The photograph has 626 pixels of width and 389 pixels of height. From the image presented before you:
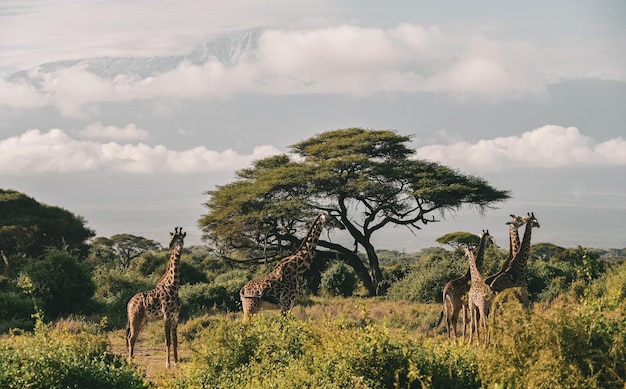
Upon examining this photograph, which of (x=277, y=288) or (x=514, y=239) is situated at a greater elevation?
(x=514, y=239)

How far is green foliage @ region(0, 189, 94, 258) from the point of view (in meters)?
39.0

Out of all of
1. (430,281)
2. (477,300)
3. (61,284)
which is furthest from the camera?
(430,281)

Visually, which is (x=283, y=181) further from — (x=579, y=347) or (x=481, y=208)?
(x=579, y=347)

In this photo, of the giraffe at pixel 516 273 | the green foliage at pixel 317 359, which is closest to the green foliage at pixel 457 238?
the giraffe at pixel 516 273

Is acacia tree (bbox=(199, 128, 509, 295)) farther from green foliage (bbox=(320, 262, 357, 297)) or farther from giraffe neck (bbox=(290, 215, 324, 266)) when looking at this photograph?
giraffe neck (bbox=(290, 215, 324, 266))

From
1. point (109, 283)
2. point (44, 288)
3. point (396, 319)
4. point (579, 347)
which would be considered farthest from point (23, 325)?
point (579, 347)

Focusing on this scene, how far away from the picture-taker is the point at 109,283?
84.1 ft

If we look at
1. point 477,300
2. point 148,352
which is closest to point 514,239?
point 477,300

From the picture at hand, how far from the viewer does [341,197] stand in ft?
110

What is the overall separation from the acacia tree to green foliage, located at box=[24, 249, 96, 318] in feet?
32.1

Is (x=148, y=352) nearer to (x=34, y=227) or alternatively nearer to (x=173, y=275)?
(x=173, y=275)

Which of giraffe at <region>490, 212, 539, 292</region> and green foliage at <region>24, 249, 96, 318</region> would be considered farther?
green foliage at <region>24, 249, 96, 318</region>

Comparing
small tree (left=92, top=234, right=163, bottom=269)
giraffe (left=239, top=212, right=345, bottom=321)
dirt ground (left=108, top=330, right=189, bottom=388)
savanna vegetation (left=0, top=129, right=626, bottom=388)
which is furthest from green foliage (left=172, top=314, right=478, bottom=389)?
small tree (left=92, top=234, right=163, bottom=269)

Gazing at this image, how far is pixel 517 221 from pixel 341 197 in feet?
55.4
